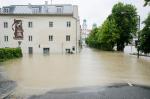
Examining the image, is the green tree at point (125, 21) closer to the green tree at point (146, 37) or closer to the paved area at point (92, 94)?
the green tree at point (146, 37)

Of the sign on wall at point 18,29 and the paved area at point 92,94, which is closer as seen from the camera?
the paved area at point 92,94

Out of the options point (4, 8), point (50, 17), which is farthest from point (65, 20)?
point (4, 8)

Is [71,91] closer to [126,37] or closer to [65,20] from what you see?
[65,20]

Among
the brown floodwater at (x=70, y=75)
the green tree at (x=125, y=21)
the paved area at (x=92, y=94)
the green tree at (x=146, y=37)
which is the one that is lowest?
the brown floodwater at (x=70, y=75)

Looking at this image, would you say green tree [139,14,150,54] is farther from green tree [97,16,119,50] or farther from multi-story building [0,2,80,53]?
green tree [97,16,119,50]

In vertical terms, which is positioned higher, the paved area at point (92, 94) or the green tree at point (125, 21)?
the green tree at point (125, 21)

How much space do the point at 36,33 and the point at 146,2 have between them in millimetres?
47674

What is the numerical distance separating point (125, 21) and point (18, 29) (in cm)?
2613

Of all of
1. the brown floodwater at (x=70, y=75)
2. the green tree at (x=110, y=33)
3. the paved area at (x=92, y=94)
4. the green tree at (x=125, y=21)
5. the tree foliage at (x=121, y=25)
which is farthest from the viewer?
the green tree at (x=125, y=21)

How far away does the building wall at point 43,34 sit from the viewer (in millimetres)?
73312

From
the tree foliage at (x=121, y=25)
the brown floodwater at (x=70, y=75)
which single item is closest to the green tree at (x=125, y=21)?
the tree foliage at (x=121, y=25)

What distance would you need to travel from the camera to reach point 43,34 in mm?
73875

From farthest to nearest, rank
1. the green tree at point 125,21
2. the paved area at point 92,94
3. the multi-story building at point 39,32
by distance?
the green tree at point 125,21 < the multi-story building at point 39,32 < the paved area at point 92,94

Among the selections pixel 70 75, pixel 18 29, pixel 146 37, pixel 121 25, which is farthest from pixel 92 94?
pixel 121 25
